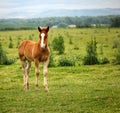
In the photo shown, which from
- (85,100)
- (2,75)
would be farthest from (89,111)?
(2,75)

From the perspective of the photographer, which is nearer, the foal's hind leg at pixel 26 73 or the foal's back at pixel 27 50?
the foal's back at pixel 27 50

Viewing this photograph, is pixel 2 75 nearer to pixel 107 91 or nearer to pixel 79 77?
pixel 79 77

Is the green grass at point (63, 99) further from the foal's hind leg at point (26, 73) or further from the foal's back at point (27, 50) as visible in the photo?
the foal's back at point (27, 50)

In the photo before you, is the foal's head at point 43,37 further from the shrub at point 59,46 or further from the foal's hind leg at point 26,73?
the shrub at point 59,46

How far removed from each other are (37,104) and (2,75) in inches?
458

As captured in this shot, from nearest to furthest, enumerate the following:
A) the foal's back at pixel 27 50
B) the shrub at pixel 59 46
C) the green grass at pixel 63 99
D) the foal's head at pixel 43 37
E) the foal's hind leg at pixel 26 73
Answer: the green grass at pixel 63 99
the foal's head at pixel 43 37
the foal's back at pixel 27 50
the foal's hind leg at pixel 26 73
the shrub at pixel 59 46

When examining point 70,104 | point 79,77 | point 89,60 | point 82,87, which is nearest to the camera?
point 70,104

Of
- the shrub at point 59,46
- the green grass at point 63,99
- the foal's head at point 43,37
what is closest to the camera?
the green grass at point 63,99

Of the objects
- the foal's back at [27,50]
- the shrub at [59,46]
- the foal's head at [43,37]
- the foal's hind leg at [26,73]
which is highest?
the foal's head at [43,37]

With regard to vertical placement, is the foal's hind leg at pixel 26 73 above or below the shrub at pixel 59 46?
above

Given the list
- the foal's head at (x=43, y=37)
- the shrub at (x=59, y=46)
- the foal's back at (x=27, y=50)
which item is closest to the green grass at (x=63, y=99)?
the foal's back at (x=27, y=50)

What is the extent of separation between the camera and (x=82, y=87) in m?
17.4

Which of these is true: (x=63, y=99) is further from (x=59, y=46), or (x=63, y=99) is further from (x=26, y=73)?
(x=59, y=46)

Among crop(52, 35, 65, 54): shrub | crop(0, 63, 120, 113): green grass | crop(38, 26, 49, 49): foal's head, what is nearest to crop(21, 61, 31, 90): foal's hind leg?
crop(0, 63, 120, 113): green grass
